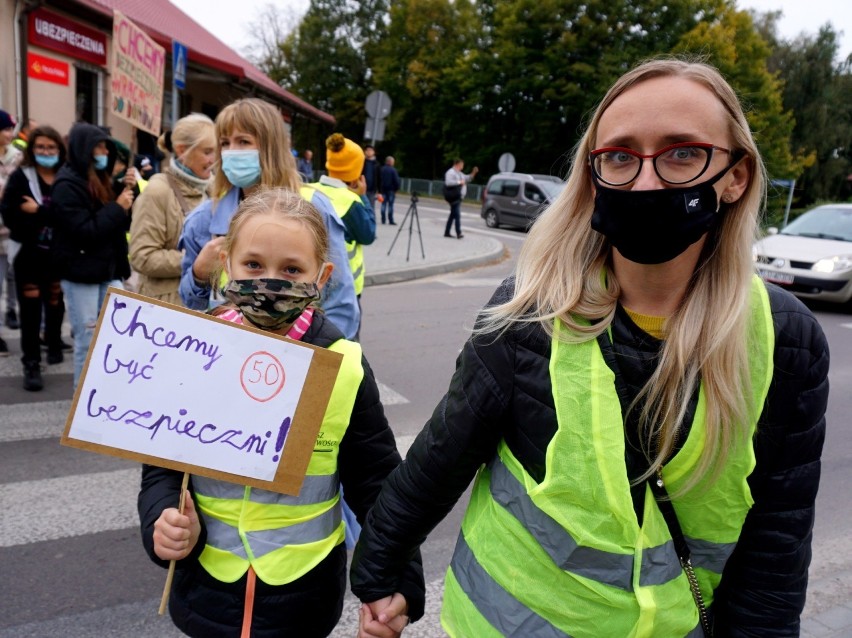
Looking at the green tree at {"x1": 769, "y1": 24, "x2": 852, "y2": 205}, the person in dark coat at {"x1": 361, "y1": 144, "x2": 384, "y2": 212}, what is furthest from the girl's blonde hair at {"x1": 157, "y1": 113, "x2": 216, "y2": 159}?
the green tree at {"x1": 769, "y1": 24, "x2": 852, "y2": 205}

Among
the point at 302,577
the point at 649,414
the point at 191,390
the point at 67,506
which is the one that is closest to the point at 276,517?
the point at 302,577

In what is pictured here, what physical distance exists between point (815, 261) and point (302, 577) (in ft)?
34.5

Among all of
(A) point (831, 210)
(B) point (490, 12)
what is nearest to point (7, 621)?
(A) point (831, 210)

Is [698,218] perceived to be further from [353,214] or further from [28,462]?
[28,462]

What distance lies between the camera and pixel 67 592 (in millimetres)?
2904

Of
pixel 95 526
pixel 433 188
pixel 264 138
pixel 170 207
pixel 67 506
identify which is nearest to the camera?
pixel 264 138

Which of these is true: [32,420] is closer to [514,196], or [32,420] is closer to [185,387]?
[185,387]

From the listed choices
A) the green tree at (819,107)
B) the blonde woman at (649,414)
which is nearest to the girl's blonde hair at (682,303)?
the blonde woman at (649,414)

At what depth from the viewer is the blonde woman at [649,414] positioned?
128 cm

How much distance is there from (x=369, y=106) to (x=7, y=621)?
42.8 feet

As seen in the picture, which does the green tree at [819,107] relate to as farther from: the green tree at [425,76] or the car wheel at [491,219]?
the car wheel at [491,219]

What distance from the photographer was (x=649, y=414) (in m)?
1.30

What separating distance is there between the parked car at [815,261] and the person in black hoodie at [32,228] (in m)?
8.81

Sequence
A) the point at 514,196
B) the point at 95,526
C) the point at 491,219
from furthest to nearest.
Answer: the point at 491,219, the point at 514,196, the point at 95,526
